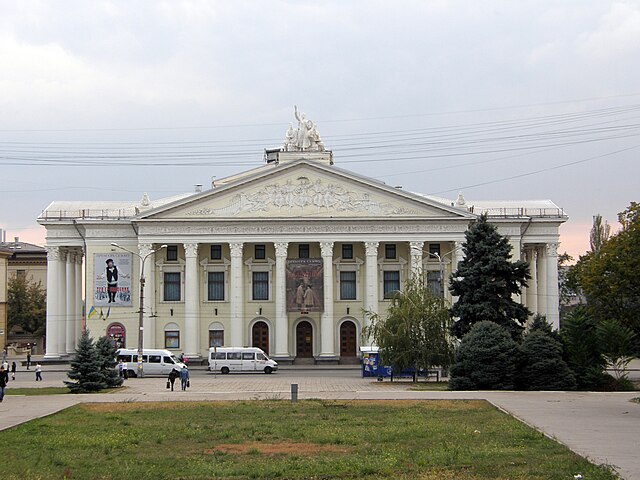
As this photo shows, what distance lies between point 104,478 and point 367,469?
481 centimetres

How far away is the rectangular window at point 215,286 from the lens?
78.4m

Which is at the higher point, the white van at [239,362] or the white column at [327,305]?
the white column at [327,305]

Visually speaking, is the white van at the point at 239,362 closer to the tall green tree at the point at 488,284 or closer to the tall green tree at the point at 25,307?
the tall green tree at the point at 488,284

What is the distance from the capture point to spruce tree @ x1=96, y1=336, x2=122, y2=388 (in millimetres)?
44981

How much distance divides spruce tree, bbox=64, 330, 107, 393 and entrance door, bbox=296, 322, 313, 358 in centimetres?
3600

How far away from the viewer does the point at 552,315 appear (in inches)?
3135

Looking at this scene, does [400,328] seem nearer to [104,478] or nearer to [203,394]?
[203,394]

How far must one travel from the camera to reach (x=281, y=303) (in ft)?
250

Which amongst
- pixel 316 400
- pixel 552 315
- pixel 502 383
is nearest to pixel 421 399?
pixel 316 400

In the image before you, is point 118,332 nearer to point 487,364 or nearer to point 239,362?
point 239,362

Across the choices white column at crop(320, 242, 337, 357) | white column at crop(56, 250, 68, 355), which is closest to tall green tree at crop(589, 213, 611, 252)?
white column at crop(320, 242, 337, 357)

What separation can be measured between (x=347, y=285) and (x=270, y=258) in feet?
21.4

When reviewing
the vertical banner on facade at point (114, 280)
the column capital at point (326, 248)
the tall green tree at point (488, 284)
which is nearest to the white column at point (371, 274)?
the column capital at point (326, 248)

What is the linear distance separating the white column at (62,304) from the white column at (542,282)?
38.7 m
